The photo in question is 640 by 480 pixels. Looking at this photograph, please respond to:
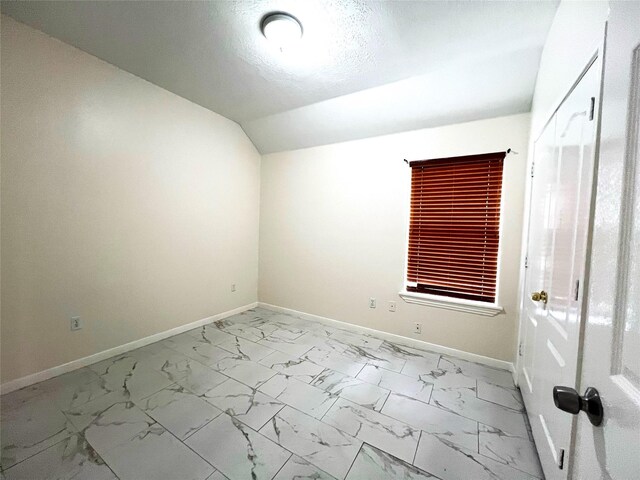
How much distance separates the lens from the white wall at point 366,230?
2297 millimetres

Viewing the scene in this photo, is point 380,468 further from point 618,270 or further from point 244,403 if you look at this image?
point 618,270

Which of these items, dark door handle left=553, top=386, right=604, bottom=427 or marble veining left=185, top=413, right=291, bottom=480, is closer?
dark door handle left=553, top=386, right=604, bottom=427

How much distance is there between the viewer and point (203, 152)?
3.03 m

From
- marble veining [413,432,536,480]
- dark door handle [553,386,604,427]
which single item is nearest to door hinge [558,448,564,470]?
marble veining [413,432,536,480]

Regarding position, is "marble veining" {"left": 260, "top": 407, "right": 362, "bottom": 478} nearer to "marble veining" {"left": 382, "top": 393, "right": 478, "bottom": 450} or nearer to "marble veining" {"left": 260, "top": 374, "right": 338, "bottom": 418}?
"marble veining" {"left": 260, "top": 374, "right": 338, "bottom": 418}

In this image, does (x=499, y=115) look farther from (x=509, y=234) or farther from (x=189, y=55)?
(x=189, y=55)

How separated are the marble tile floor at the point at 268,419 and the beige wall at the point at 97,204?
46cm

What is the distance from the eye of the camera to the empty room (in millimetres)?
939

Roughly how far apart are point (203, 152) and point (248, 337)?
239 centimetres

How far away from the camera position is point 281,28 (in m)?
1.65

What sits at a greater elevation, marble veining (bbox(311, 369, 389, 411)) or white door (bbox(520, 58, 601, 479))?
white door (bbox(520, 58, 601, 479))

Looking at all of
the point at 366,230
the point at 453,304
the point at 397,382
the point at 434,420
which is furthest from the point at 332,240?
the point at 434,420

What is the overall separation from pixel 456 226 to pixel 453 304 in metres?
0.83

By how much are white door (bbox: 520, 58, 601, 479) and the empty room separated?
2cm
